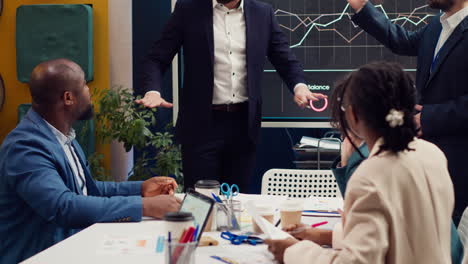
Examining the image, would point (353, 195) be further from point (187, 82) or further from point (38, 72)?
point (187, 82)

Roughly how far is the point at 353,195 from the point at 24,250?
1.41 metres

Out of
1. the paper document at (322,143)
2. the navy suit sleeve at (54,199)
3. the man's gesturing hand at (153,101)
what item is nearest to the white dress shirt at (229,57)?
the man's gesturing hand at (153,101)

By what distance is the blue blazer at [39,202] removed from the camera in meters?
2.17

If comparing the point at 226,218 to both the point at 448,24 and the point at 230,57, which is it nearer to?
the point at 230,57

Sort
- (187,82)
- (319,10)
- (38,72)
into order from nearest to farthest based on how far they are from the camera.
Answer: (38,72) → (187,82) → (319,10)

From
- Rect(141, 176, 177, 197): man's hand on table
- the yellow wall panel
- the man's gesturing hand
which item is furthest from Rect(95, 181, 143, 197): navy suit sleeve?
the yellow wall panel

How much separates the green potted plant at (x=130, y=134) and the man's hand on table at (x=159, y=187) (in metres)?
1.96

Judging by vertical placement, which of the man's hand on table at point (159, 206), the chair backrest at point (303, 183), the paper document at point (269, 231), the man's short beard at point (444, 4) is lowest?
the chair backrest at point (303, 183)

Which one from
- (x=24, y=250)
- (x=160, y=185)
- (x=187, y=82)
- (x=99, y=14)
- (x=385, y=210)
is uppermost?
(x=99, y=14)

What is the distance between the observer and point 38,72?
2521 mm

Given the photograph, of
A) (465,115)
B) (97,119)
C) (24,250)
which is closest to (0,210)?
(24,250)

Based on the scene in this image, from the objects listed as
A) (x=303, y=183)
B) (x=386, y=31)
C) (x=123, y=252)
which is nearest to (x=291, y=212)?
(x=123, y=252)

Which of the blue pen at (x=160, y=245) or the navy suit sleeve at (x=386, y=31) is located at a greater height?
the navy suit sleeve at (x=386, y=31)

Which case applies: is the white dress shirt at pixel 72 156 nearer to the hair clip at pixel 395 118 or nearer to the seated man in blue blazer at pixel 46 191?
the seated man in blue blazer at pixel 46 191
